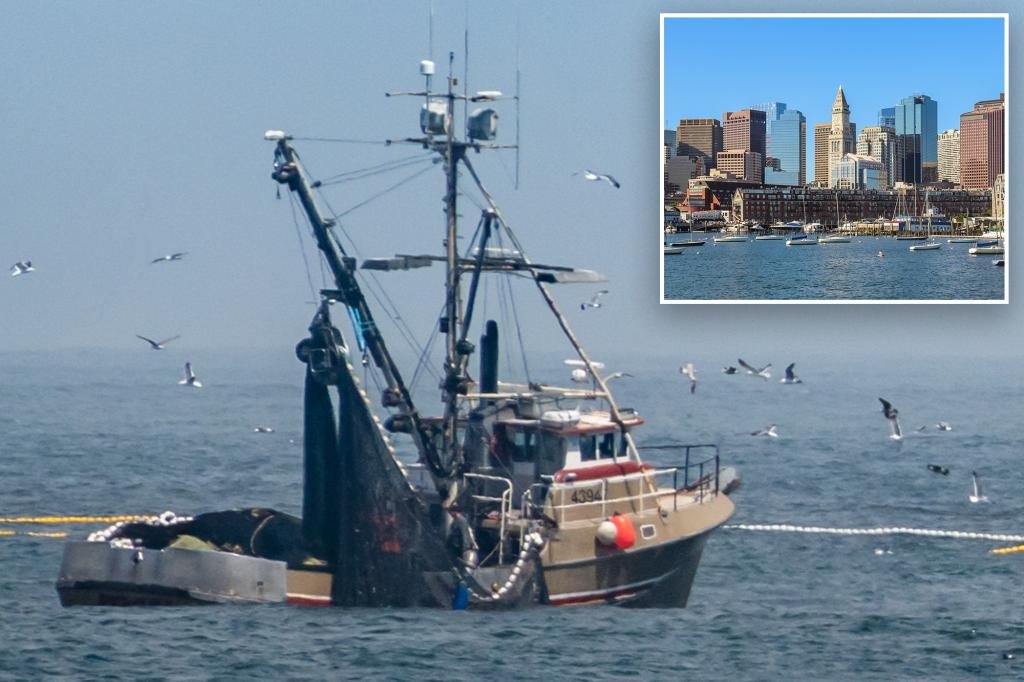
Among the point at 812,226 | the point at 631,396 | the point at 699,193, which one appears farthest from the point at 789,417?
the point at 699,193

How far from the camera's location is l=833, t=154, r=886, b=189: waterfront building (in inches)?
1609

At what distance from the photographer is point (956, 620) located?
103ft

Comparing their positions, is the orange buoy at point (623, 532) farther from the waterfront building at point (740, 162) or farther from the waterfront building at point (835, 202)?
the waterfront building at point (835, 202)

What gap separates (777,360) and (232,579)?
10256 cm

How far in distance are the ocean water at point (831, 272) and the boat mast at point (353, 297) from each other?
29.9 feet

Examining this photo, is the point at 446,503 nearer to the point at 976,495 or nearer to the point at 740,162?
the point at 740,162

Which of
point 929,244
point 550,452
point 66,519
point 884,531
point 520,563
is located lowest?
point 884,531

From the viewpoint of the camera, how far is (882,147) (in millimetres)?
42312

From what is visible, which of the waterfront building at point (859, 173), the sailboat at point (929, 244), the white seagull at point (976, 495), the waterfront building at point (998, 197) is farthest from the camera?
the sailboat at point (929, 244)

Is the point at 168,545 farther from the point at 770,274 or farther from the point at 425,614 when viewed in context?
the point at 770,274

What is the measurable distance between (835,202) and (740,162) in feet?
18.8

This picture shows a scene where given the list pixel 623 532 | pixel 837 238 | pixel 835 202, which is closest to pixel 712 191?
pixel 835 202

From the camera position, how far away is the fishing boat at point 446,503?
3009cm

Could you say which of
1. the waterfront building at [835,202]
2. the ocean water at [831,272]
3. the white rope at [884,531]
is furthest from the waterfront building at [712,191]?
the white rope at [884,531]
